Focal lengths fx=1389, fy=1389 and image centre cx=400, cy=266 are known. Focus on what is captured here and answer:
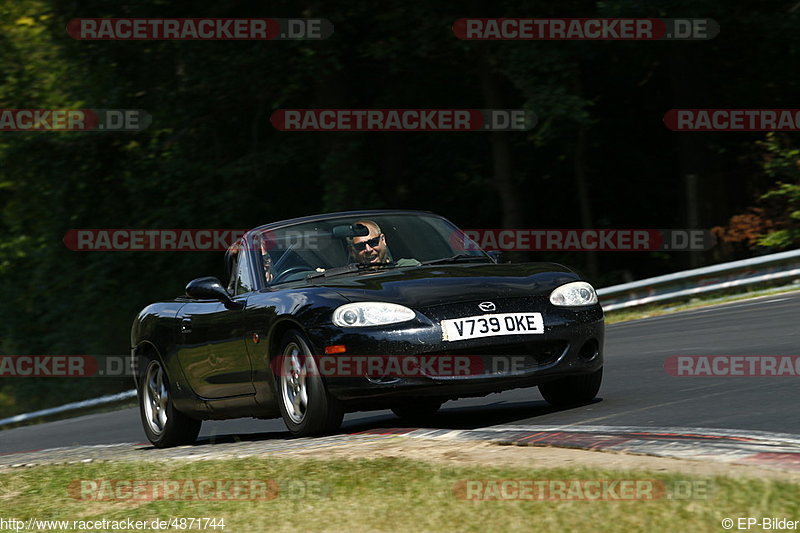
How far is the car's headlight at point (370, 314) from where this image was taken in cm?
810

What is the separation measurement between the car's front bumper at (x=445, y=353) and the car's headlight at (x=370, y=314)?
0.14ft

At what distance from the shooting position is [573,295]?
863 cm

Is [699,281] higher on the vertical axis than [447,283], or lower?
lower

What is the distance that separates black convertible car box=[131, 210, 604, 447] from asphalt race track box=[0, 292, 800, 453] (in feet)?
1.14

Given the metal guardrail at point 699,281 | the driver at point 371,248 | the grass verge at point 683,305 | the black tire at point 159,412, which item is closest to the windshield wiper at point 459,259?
the driver at point 371,248

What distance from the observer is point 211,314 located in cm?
956

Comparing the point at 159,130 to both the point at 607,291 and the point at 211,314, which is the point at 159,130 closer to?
the point at 607,291

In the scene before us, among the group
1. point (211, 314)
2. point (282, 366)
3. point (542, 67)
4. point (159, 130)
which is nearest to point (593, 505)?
point (282, 366)

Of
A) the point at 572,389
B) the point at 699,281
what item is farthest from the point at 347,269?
the point at 699,281

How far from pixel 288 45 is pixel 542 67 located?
5.79 m

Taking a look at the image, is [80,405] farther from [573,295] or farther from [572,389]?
[573,295]

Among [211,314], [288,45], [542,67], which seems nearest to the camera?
[211,314]

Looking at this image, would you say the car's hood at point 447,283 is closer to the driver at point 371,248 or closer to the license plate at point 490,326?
the license plate at point 490,326

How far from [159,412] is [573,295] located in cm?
364
